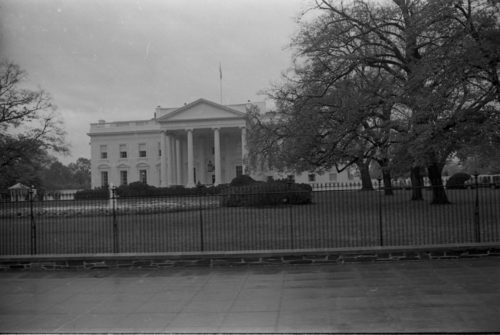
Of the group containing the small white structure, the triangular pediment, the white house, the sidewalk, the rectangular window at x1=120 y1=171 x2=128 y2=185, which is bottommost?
the sidewalk

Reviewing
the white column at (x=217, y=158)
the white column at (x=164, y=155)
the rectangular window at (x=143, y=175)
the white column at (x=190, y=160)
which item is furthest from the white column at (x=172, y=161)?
the rectangular window at (x=143, y=175)

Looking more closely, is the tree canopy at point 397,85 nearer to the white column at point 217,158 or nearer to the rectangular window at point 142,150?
the white column at point 217,158

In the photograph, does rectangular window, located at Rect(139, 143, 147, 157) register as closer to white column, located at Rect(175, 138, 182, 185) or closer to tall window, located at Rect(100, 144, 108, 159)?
tall window, located at Rect(100, 144, 108, 159)

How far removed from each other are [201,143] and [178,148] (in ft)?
15.8

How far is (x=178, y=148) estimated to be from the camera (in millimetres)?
78562

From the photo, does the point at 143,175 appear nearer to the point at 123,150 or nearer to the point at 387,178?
the point at 123,150

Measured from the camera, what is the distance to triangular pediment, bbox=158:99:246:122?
235 feet

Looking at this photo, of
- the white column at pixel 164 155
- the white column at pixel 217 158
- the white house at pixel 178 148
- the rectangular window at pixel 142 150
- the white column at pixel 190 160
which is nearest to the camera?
the white column at pixel 217 158

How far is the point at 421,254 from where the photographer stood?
10.1 meters

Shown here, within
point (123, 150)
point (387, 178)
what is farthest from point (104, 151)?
point (387, 178)

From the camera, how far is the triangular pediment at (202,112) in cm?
7175

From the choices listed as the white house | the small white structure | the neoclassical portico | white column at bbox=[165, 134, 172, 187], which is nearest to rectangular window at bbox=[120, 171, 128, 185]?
the white house

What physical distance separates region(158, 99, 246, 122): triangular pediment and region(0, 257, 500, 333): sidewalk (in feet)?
205

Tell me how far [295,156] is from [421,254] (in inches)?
634
